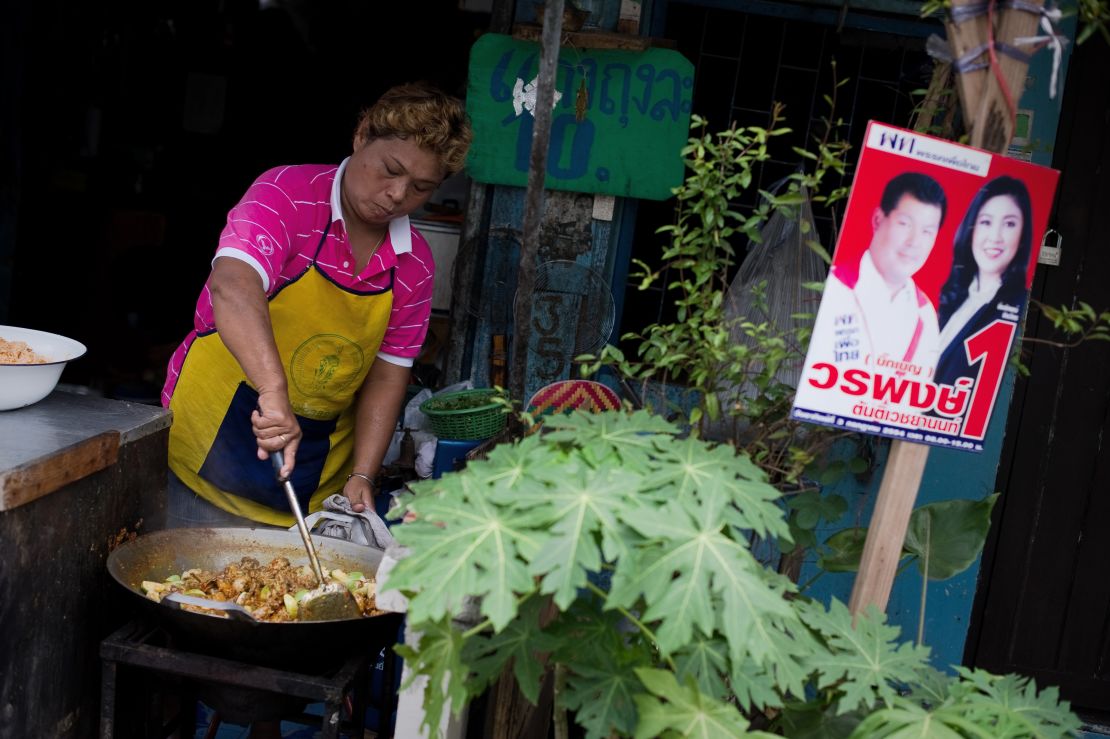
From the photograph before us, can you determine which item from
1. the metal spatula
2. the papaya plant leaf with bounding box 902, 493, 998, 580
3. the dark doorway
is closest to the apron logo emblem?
the metal spatula

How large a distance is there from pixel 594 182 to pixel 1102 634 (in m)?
3.06

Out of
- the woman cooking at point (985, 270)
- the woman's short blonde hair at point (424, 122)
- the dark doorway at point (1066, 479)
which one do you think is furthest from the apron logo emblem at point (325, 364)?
the dark doorway at point (1066, 479)

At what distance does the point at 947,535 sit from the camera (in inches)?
110

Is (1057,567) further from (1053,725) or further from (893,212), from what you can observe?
(893,212)

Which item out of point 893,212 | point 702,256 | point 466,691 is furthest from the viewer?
point 702,256

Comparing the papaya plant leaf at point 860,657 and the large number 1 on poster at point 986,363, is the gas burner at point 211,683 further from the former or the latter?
the large number 1 on poster at point 986,363

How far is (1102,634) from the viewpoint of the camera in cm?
465

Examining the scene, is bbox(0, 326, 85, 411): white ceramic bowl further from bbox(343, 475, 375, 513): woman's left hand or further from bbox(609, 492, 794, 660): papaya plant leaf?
bbox(609, 492, 794, 660): papaya plant leaf

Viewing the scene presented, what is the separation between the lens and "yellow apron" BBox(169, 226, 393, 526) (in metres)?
3.41

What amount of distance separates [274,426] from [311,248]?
69 centimetres

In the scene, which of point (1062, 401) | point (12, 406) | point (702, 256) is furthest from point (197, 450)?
point (1062, 401)

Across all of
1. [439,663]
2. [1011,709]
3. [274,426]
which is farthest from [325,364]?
[1011,709]

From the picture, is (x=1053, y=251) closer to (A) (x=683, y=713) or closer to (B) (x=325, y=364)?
(B) (x=325, y=364)

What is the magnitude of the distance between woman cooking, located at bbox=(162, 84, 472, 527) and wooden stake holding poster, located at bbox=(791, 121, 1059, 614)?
1453 mm
